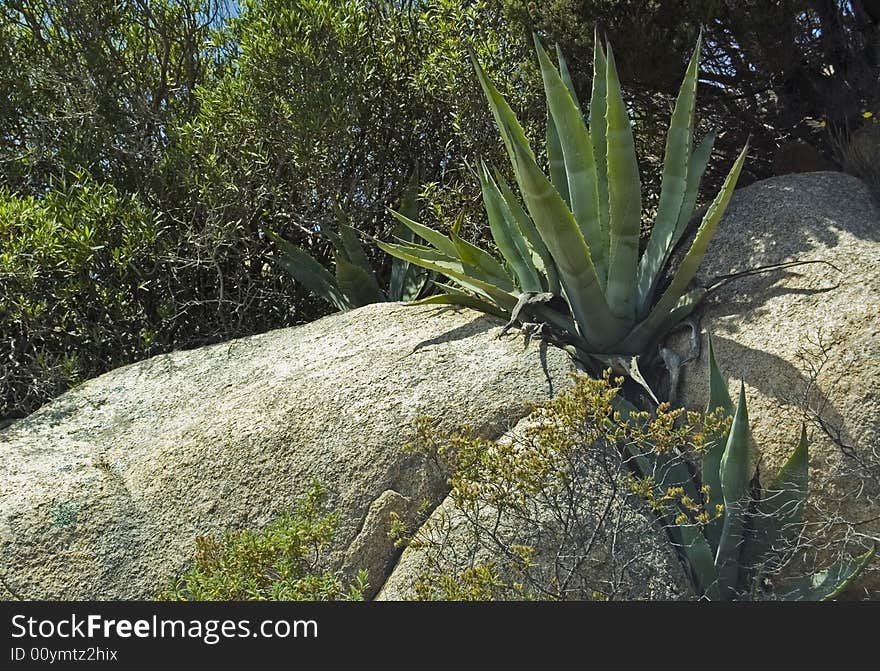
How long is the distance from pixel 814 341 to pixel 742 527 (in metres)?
0.87

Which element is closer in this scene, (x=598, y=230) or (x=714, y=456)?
(x=714, y=456)

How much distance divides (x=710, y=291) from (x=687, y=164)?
2.03 feet

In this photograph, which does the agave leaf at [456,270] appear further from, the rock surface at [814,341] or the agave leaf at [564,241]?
the rock surface at [814,341]

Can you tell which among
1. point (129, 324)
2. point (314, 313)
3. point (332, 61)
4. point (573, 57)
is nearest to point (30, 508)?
point (129, 324)

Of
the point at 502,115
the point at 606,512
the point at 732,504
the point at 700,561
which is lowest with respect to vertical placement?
the point at 700,561

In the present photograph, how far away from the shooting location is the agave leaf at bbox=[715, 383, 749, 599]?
3613 mm

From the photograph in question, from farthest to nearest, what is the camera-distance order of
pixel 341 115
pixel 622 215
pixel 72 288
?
1. pixel 341 115
2. pixel 72 288
3. pixel 622 215

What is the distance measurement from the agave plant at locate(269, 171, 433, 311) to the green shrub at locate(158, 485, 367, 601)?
7.37ft

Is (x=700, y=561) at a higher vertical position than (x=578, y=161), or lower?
lower

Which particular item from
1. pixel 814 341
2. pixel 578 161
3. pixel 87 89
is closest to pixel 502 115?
pixel 578 161

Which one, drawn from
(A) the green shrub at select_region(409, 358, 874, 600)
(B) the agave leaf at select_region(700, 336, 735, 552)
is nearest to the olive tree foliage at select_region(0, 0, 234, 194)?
(A) the green shrub at select_region(409, 358, 874, 600)

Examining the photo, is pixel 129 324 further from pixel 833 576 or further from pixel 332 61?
pixel 833 576

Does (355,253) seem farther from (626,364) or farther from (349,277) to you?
(626,364)

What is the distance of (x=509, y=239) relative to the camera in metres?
4.86
